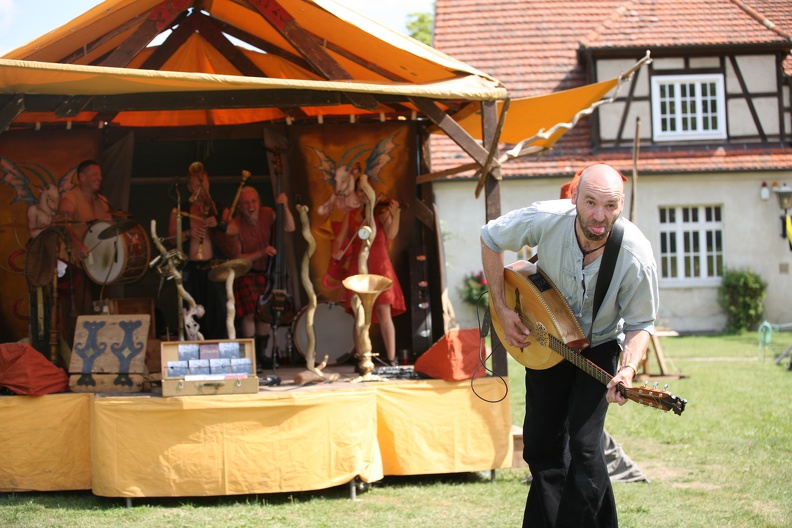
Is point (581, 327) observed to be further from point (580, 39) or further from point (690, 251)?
point (580, 39)

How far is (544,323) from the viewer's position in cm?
455

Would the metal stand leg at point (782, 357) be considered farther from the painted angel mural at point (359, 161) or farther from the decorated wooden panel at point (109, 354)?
the decorated wooden panel at point (109, 354)

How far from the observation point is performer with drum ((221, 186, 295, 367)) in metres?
8.41

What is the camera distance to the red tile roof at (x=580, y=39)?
2020 cm

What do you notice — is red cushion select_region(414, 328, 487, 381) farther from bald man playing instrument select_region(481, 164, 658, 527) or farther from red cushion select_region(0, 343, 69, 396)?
red cushion select_region(0, 343, 69, 396)

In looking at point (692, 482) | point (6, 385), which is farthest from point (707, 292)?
point (6, 385)

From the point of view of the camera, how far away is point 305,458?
249 inches

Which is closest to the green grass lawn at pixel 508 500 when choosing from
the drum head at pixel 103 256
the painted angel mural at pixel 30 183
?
the drum head at pixel 103 256

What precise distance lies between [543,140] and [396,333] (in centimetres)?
200

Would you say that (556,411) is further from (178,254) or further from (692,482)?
(178,254)

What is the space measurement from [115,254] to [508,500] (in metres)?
3.46

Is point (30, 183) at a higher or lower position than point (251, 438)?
higher

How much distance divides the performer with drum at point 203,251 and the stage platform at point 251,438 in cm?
180

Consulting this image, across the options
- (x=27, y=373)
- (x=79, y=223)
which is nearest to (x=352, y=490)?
(x=27, y=373)
